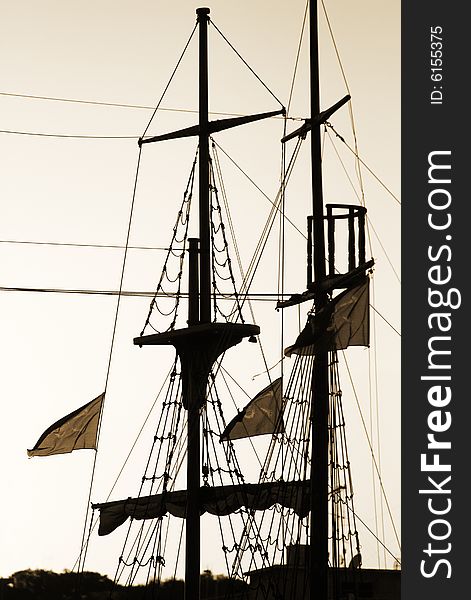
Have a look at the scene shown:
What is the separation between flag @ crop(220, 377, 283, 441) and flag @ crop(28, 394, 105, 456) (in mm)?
2398

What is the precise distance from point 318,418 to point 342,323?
170cm

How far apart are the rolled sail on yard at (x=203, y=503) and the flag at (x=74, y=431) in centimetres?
179

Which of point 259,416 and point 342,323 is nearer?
point 342,323

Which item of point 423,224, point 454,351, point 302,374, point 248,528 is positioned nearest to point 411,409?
point 454,351

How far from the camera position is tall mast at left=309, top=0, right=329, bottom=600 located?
2170 centimetres

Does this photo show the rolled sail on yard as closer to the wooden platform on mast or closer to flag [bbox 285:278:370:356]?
the wooden platform on mast

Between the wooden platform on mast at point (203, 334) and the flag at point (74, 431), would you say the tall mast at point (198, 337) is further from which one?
the flag at point (74, 431)

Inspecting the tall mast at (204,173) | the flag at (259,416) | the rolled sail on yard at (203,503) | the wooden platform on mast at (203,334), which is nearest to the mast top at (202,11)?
the tall mast at (204,173)

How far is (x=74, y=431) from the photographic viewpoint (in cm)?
2647

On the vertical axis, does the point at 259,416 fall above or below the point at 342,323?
below

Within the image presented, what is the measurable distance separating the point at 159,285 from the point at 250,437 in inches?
134

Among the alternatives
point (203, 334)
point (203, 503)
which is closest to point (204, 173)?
point (203, 334)

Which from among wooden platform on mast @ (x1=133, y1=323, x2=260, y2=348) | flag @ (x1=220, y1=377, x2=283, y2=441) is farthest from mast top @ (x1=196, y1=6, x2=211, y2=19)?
flag @ (x1=220, y1=377, x2=283, y2=441)

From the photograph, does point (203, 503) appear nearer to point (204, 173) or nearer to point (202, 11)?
point (204, 173)
